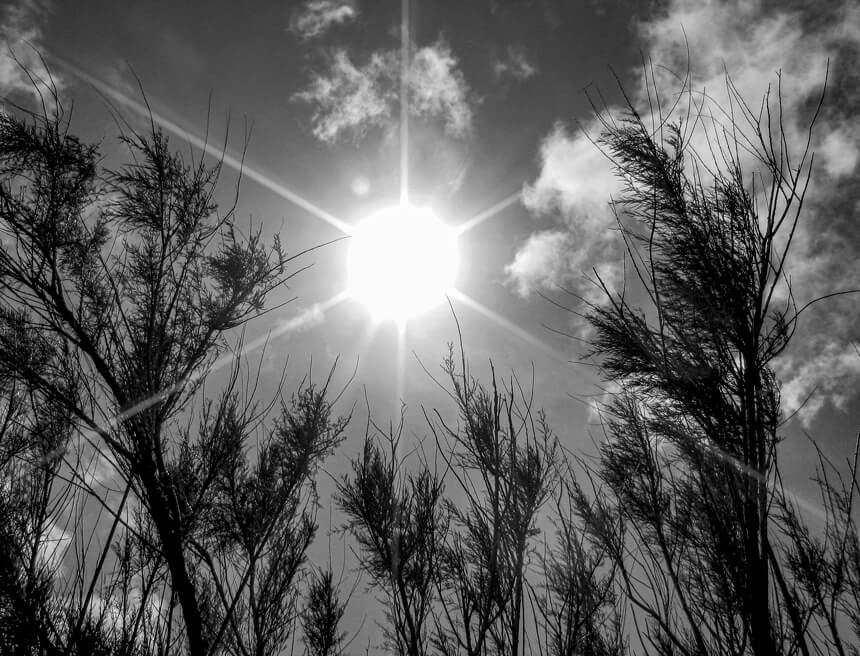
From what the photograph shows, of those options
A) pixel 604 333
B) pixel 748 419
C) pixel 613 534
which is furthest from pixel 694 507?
pixel 604 333

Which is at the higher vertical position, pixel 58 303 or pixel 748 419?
pixel 58 303

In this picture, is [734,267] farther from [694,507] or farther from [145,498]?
[145,498]

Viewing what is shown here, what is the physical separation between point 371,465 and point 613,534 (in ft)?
10.00

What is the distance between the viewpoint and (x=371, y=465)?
4898 mm

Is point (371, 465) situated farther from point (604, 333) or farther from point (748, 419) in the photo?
point (748, 419)

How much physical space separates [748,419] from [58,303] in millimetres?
3984

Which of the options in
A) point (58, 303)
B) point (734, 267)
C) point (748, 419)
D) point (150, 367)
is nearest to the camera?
point (748, 419)

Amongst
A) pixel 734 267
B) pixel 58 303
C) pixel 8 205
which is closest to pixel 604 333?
pixel 734 267

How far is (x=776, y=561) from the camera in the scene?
1.91m

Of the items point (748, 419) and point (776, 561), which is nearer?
A: point (776, 561)

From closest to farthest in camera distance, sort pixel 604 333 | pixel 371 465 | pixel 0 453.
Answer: pixel 604 333, pixel 0 453, pixel 371 465

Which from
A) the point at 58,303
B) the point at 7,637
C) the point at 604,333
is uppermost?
the point at 604,333

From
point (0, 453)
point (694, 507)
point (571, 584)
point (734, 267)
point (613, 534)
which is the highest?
point (734, 267)

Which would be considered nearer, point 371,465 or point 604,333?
point 604,333
